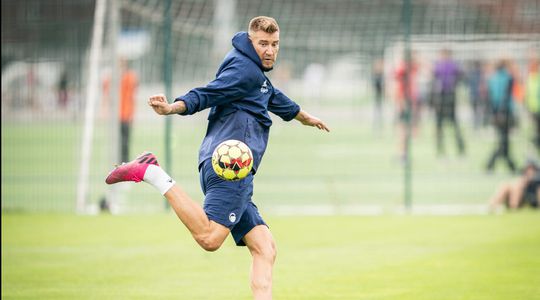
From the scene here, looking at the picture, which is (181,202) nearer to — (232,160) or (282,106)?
(232,160)

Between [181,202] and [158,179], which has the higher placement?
[158,179]

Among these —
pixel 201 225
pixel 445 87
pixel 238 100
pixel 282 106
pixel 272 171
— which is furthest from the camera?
pixel 272 171

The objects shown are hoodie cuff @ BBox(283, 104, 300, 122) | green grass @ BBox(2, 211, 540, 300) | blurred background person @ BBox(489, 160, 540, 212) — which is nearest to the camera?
hoodie cuff @ BBox(283, 104, 300, 122)

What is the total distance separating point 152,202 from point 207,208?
422 inches

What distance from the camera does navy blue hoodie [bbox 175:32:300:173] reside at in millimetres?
7332

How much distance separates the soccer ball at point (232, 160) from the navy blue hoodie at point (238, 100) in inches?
7.1

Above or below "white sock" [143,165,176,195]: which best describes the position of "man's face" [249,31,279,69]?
above

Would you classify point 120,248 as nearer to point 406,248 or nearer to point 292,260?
point 292,260

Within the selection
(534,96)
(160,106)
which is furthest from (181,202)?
(534,96)

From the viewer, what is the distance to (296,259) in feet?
38.0

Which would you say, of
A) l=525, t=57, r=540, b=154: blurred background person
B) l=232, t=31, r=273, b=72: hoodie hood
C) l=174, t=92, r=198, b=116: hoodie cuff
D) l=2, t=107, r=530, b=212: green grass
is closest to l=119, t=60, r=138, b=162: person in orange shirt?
l=2, t=107, r=530, b=212: green grass

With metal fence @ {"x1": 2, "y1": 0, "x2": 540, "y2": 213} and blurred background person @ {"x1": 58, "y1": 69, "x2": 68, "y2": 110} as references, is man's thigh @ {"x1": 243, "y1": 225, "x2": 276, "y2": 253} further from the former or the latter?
blurred background person @ {"x1": 58, "y1": 69, "x2": 68, "y2": 110}

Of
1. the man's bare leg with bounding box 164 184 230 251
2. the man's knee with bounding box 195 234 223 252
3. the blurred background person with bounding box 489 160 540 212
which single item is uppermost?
the man's bare leg with bounding box 164 184 230 251

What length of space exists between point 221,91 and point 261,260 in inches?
52.5
